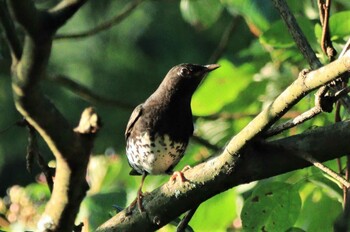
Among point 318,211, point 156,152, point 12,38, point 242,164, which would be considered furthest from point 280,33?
point 12,38

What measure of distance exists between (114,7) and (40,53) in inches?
387

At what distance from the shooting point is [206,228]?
2.87 m

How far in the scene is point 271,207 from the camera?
2.42m

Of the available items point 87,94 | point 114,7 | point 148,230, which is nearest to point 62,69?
point 114,7

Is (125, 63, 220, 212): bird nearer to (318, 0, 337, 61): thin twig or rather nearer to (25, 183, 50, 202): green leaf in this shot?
(25, 183, 50, 202): green leaf

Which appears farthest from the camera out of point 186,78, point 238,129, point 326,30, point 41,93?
point 186,78

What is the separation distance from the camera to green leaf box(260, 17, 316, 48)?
109 inches

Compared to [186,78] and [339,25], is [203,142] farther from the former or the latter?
[339,25]

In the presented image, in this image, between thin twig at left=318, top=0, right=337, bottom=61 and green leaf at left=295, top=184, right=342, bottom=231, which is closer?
thin twig at left=318, top=0, right=337, bottom=61

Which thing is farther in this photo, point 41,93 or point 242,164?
point 242,164

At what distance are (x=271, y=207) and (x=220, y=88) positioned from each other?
945 mm

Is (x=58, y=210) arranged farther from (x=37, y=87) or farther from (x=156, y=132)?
(x=156, y=132)

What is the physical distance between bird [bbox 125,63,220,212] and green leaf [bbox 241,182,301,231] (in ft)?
2.43

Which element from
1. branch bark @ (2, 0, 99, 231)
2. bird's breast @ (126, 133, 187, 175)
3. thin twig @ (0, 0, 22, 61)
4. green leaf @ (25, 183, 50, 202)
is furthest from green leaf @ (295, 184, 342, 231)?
thin twig @ (0, 0, 22, 61)
